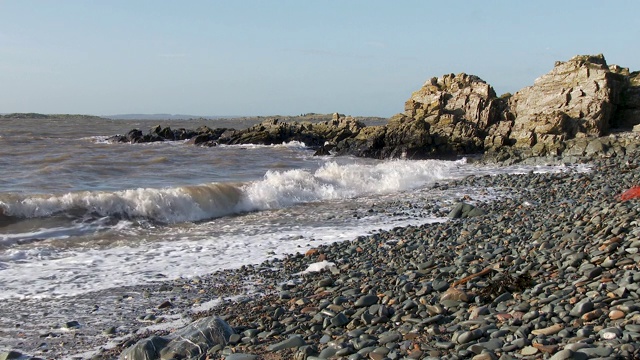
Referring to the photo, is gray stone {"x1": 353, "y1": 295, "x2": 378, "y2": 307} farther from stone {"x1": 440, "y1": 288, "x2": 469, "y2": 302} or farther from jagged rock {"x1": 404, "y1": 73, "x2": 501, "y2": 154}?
jagged rock {"x1": 404, "y1": 73, "x2": 501, "y2": 154}

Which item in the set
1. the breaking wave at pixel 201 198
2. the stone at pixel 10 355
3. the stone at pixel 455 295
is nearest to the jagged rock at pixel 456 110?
the breaking wave at pixel 201 198

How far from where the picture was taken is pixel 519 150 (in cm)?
2633

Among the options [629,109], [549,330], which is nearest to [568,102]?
[629,109]

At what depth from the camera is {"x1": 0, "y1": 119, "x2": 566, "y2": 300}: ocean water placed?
9148mm

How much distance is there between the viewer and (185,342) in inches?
217

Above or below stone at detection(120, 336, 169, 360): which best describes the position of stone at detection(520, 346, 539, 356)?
above

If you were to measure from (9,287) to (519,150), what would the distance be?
22.8 meters

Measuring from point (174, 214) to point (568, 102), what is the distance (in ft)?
77.0

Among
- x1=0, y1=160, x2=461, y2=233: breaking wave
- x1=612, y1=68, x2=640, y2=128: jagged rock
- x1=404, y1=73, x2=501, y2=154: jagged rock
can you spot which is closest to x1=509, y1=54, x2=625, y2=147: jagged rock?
x1=612, y1=68, x2=640, y2=128: jagged rock

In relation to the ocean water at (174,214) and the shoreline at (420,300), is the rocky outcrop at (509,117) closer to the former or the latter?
the ocean water at (174,214)

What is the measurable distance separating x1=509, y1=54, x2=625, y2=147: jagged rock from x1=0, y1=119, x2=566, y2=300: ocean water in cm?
619

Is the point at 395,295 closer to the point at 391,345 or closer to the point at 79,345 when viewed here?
the point at 391,345

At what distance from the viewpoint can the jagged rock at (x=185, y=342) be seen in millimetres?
5402

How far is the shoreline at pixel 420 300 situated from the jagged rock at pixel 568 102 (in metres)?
19.0
